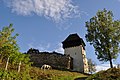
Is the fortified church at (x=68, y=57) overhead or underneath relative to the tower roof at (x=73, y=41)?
underneath

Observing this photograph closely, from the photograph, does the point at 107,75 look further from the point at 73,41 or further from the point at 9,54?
the point at 73,41

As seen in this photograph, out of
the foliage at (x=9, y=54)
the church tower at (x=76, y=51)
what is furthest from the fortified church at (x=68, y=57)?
the foliage at (x=9, y=54)

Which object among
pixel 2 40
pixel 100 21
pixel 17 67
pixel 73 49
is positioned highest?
pixel 100 21

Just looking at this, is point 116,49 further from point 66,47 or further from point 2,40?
point 2,40

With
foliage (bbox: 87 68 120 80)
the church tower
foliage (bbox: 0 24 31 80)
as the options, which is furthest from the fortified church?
foliage (bbox: 87 68 120 80)

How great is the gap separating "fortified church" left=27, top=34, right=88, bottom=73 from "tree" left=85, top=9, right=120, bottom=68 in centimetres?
711

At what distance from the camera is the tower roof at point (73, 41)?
56.2 meters

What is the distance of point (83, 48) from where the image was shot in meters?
56.7

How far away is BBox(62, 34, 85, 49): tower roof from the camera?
56188 millimetres

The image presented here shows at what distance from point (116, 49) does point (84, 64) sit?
10364 mm

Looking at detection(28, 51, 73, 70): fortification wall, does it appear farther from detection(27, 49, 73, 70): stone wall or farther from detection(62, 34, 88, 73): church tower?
detection(62, 34, 88, 73): church tower

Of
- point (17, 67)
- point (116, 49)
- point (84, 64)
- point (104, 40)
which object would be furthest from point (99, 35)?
point (17, 67)

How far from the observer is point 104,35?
45625 mm

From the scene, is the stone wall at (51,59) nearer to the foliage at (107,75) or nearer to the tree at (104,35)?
the tree at (104,35)
